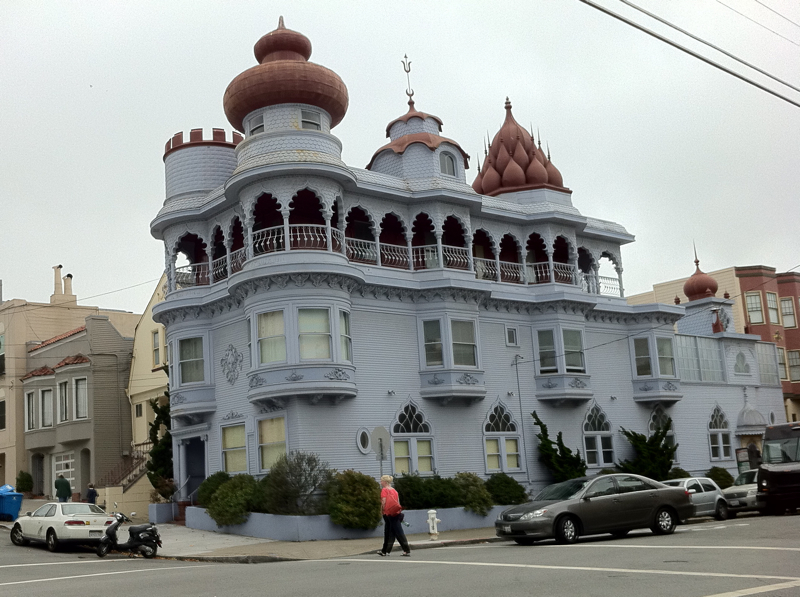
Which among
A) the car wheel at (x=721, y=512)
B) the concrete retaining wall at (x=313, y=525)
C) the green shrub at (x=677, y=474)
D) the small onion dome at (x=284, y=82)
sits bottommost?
the car wheel at (x=721, y=512)

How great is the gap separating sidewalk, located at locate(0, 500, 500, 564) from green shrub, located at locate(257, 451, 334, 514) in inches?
42.5

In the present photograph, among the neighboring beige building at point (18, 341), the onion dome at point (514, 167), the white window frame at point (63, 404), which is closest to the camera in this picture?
the onion dome at point (514, 167)

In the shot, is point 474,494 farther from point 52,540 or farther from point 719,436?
point 719,436

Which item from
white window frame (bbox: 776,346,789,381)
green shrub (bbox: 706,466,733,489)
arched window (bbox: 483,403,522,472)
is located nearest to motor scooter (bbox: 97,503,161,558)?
arched window (bbox: 483,403,522,472)

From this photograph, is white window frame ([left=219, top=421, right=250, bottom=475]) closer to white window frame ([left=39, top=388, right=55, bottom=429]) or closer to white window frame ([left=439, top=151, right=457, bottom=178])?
white window frame ([left=439, top=151, right=457, bottom=178])

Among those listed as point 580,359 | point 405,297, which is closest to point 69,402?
point 405,297

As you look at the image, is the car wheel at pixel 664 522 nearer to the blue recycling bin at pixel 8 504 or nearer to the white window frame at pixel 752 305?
the blue recycling bin at pixel 8 504

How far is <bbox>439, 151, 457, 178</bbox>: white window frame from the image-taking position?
32625 millimetres

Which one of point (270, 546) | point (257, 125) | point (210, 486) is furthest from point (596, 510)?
point (257, 125)

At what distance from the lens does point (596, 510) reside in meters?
19.3

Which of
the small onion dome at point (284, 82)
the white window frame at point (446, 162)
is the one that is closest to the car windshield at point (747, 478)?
the white window frame at point (446, 162)

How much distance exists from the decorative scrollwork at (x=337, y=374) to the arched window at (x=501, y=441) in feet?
21.3

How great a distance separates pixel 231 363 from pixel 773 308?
3730 cm

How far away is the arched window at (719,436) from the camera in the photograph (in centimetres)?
3984
